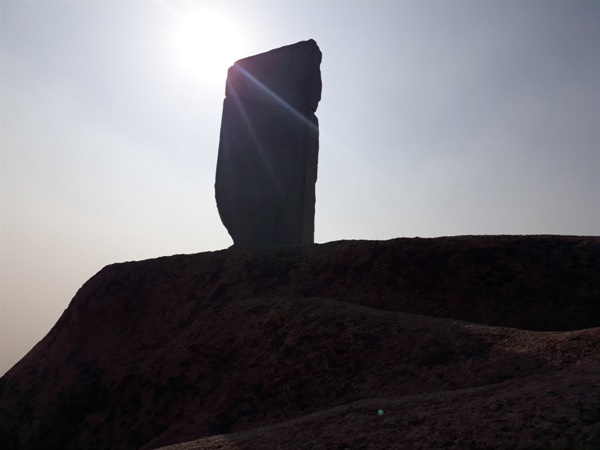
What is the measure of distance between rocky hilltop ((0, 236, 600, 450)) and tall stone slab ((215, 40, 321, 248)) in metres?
1.89

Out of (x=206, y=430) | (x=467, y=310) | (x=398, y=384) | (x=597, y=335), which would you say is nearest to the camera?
(x=597, y=335)

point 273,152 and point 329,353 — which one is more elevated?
point 273,152

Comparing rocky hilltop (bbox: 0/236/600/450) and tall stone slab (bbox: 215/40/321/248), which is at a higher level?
tall stone slab (bbox: 215/40/321/248)

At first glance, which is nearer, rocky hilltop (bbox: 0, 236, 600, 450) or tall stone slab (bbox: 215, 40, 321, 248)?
rocky hilltop (bbox: 0, 236, 600, 450)

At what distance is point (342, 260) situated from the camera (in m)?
6.81

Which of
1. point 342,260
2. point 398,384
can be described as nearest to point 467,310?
point 342,260

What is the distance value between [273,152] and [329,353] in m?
5.37

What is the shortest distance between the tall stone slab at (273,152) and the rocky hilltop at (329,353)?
189 centimetres

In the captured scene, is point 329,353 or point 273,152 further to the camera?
point 273,152

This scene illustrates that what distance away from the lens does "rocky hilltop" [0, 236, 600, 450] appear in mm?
2785

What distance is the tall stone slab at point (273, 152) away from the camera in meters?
9.30

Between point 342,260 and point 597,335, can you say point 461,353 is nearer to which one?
point 597,335

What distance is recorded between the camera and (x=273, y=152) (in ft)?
→ 31.2

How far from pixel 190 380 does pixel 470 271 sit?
3.15m
